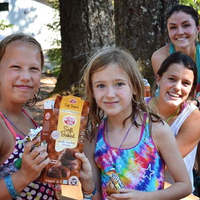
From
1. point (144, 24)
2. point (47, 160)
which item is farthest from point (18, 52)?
point (144, 24)

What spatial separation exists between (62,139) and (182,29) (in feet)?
7.75

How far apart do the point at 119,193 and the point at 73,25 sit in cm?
536

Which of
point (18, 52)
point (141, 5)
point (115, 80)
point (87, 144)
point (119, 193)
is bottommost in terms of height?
point (119, 193)

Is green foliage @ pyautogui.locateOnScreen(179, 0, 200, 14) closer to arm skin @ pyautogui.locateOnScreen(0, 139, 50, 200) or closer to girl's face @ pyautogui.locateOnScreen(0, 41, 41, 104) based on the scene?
girl's face @ pyautogui.locateOnScreen(0, 41, 41, 104)

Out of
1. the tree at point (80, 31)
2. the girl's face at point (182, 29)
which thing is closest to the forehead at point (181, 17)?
the girl's face at point (182, 29)

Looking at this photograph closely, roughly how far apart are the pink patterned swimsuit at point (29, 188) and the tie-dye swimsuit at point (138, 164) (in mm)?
323

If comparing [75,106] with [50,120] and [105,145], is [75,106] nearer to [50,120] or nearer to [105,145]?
[50,120]

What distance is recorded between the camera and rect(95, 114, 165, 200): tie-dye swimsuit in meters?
2.07

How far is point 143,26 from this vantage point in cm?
499

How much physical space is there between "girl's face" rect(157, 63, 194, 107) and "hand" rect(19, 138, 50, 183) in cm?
121

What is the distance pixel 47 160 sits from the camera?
178 cm

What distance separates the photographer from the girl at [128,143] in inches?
81.0

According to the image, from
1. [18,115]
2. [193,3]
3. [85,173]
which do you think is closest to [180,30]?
[18,115]

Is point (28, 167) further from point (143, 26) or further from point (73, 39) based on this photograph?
point (73, 39)
